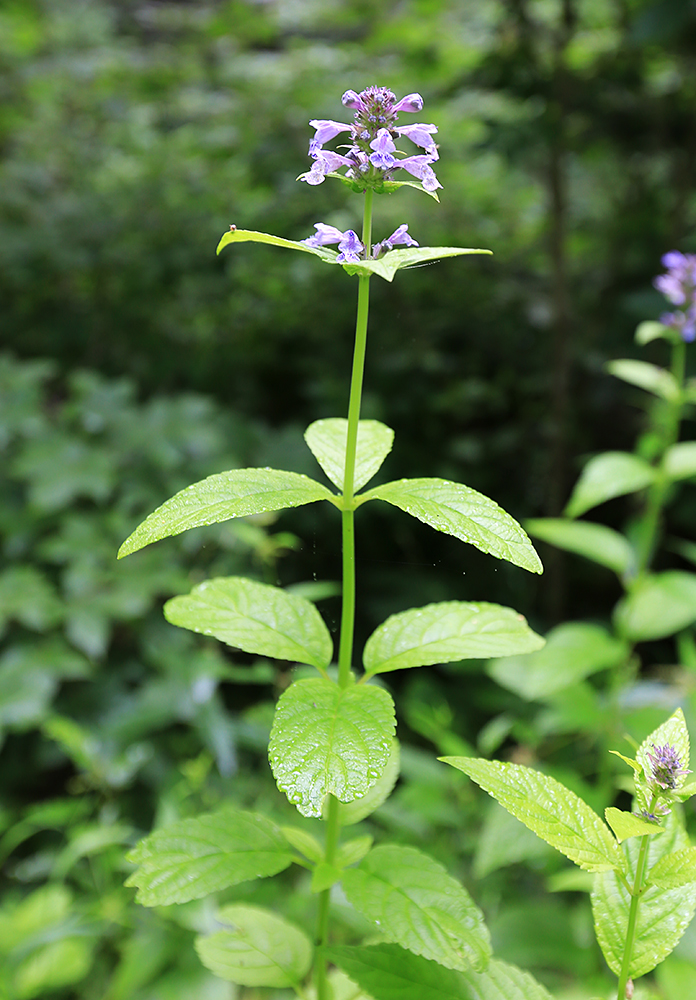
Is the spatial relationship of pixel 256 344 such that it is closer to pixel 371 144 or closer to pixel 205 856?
pixel 371 144

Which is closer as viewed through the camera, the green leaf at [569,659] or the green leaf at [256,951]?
the green leaf at [256,951]

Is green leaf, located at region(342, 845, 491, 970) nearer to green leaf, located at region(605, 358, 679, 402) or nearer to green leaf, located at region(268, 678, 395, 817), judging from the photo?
green leaf, located at region(268, 678, 395, 817)

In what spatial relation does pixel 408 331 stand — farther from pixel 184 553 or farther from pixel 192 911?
pixel 192 911


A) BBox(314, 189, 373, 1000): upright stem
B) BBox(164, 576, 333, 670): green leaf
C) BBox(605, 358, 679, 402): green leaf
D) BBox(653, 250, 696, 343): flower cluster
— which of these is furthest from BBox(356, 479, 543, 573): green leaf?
BBox(653, 250, 696, 343): flower cluster

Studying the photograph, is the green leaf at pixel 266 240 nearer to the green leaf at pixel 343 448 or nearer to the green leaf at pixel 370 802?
the green leaf at pixel 343 448

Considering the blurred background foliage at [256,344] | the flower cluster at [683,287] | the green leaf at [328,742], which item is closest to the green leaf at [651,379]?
the flower cluster at [683,287]

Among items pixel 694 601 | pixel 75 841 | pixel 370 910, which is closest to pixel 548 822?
pixel 370 910
